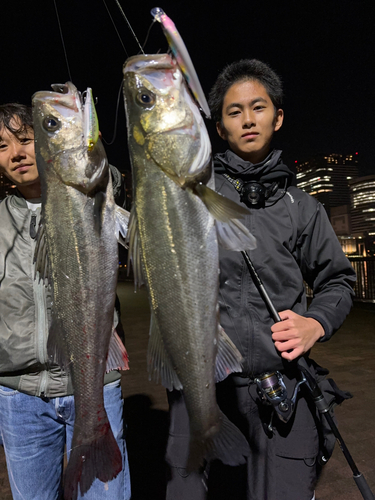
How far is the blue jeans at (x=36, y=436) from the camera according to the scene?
7.90 ft

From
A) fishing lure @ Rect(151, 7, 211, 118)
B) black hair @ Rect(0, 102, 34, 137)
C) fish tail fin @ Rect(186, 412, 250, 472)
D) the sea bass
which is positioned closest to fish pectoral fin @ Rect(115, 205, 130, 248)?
the sea bass

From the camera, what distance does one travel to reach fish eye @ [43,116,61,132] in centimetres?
189

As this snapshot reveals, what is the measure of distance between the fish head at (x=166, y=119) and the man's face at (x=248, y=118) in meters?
0.73

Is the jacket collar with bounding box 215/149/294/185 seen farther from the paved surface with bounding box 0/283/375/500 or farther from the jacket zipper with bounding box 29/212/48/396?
the paved surface with bounding box 0/283/375/500

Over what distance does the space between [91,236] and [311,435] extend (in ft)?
6.13

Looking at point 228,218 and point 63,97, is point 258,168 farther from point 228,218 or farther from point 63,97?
point 63,97

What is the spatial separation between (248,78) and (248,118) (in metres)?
0.33

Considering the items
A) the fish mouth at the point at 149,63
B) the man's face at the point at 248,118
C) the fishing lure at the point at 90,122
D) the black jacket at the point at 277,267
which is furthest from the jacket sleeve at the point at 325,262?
the fishing lure at the point at 90,122

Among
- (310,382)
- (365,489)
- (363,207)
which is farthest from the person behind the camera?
(363,207)

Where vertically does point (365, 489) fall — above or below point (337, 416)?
above

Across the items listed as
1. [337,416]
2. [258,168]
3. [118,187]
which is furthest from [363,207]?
[118,187]

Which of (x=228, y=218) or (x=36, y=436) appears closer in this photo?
(x=228, y=218)

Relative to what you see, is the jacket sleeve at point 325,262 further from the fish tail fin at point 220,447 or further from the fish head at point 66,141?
the fish head at point 66,141

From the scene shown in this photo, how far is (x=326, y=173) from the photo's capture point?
315ft
